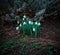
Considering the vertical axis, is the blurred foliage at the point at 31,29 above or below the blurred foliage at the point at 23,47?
above

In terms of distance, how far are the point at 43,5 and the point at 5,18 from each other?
4.95 ft

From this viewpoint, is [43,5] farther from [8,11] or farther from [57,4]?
[8,11]

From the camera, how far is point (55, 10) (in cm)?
574

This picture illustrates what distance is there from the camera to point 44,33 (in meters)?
4.81

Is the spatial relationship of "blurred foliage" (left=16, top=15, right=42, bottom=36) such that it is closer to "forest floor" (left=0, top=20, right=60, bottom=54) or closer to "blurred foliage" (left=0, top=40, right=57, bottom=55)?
"forest floor" (left=0, top=20, right=60, bottom=54)

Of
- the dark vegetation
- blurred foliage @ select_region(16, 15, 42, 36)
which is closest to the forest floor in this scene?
the dark vegetation

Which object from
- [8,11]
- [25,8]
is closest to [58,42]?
[25,8]

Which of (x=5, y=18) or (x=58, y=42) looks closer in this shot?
(x=58, y=42)

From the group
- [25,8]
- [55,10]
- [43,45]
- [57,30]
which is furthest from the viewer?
[25,8]

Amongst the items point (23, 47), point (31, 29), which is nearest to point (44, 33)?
point (31, 29)

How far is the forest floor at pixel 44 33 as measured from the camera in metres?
4.35

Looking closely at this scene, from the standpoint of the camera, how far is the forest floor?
4352mm

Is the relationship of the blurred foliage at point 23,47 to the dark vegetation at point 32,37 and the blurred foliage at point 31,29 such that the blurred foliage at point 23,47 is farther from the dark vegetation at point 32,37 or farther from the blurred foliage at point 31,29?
the blurred foliage at point 31,29

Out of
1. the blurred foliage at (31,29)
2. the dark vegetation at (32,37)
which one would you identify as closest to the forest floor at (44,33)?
the dark vegetation at (32,37)
